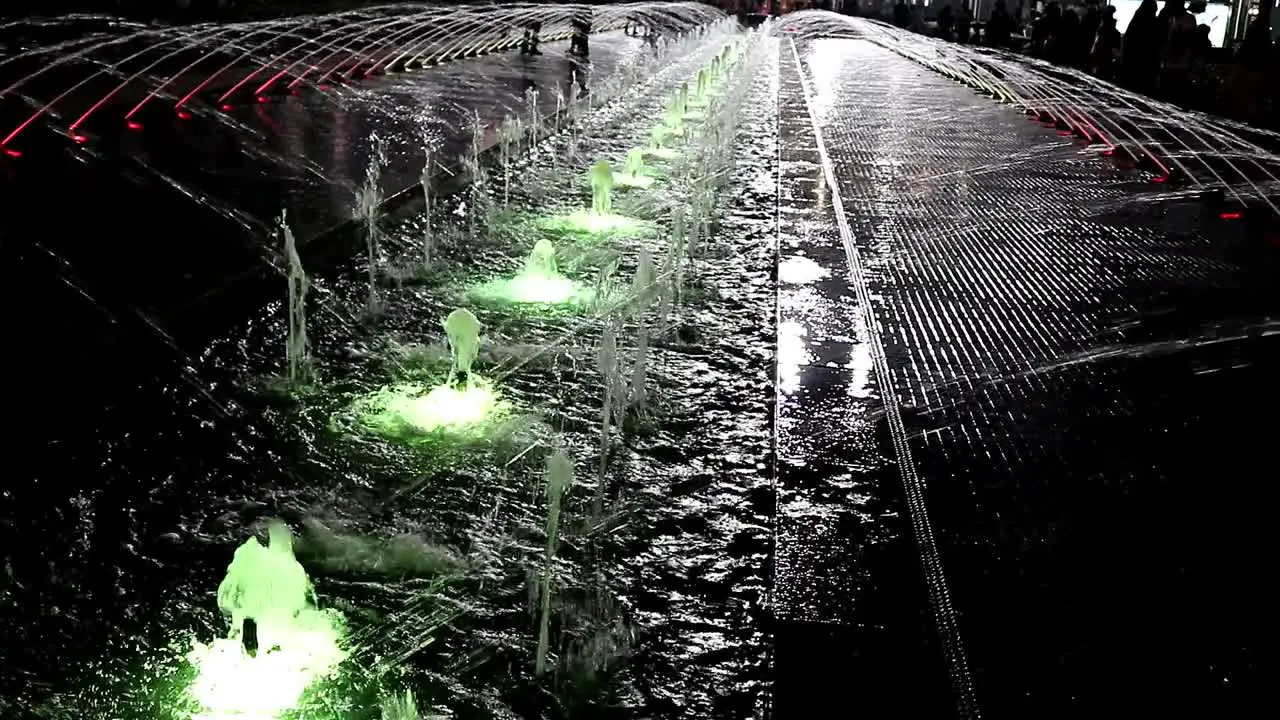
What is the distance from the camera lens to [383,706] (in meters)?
3.14

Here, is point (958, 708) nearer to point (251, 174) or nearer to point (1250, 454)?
point (1250, 454)

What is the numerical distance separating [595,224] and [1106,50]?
16.3 m

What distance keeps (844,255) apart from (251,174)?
532 cm

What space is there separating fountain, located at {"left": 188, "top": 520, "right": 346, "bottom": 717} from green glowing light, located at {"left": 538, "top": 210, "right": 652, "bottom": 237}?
5.63 meters

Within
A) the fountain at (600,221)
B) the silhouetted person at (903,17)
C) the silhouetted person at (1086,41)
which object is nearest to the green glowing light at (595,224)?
the fountain at (600,221)

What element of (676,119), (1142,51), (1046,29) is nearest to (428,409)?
(676,119)

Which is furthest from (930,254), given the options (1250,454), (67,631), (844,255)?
(67,631)

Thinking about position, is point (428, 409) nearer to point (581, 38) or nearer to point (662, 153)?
point (662, 153)

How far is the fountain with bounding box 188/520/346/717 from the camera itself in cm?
321

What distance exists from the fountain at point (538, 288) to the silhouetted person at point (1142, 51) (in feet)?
48.8

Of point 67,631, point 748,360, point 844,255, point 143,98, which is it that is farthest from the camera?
point 143,98

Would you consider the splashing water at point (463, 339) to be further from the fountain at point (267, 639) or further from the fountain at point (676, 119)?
the fountain at point (676, 119)

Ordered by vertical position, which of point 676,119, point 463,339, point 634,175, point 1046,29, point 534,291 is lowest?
point 534,291

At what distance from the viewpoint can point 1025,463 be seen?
15.8ft
